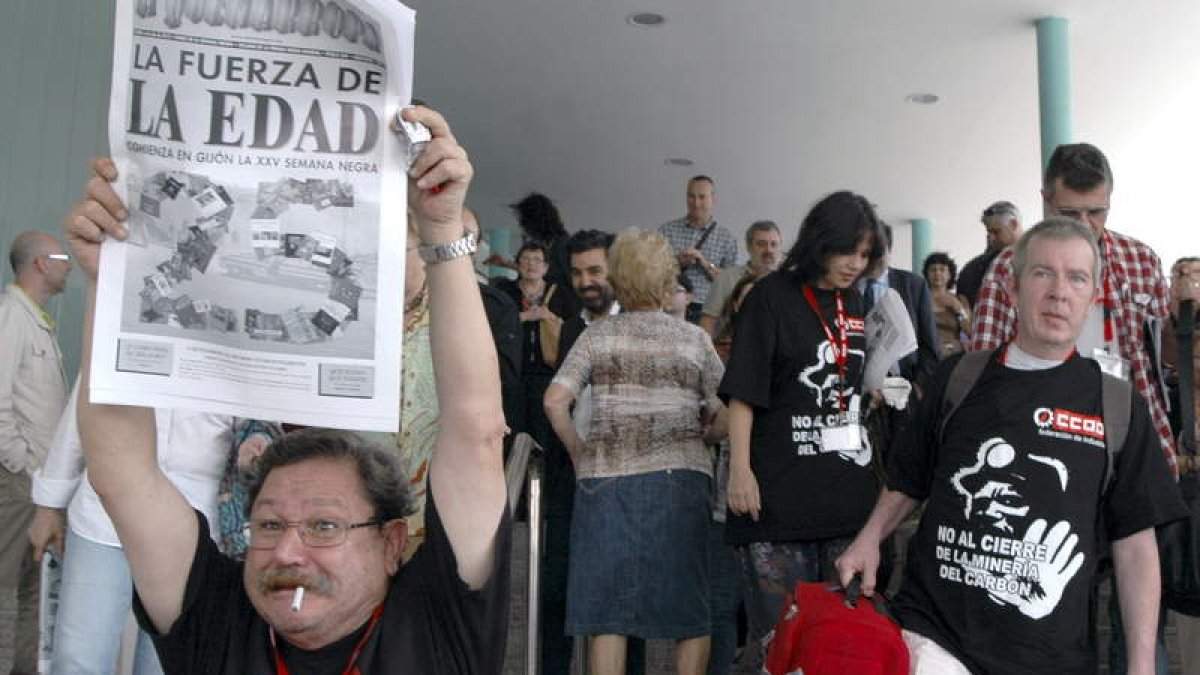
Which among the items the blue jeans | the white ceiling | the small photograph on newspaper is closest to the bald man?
the blue jeans

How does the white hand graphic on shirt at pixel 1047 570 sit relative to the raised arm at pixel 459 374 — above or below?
below

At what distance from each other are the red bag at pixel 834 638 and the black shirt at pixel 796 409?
583 millimetres

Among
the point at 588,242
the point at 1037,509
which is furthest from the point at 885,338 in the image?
the point at 588,242

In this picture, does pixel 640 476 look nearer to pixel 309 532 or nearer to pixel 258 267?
pixel 309 532

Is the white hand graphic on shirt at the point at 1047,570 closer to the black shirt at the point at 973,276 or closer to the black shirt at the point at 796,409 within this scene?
the black shirt at the point at 796,409

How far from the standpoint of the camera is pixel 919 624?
262 cm

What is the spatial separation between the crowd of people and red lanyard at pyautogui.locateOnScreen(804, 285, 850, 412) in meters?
0.02

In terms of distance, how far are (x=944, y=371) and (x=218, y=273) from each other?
192cm

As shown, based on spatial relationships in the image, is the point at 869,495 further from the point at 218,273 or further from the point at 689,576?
the point at 218,273

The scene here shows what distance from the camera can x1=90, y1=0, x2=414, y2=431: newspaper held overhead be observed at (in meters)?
1.47

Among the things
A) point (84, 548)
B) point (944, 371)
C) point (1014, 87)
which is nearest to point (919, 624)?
point (944, 371)

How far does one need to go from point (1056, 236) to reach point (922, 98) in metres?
9.38

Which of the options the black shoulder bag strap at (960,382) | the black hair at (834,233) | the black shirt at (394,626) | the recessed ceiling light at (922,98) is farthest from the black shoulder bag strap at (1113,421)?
the recessed ceiling light at (922,98)

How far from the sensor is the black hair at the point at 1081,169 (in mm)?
3346
